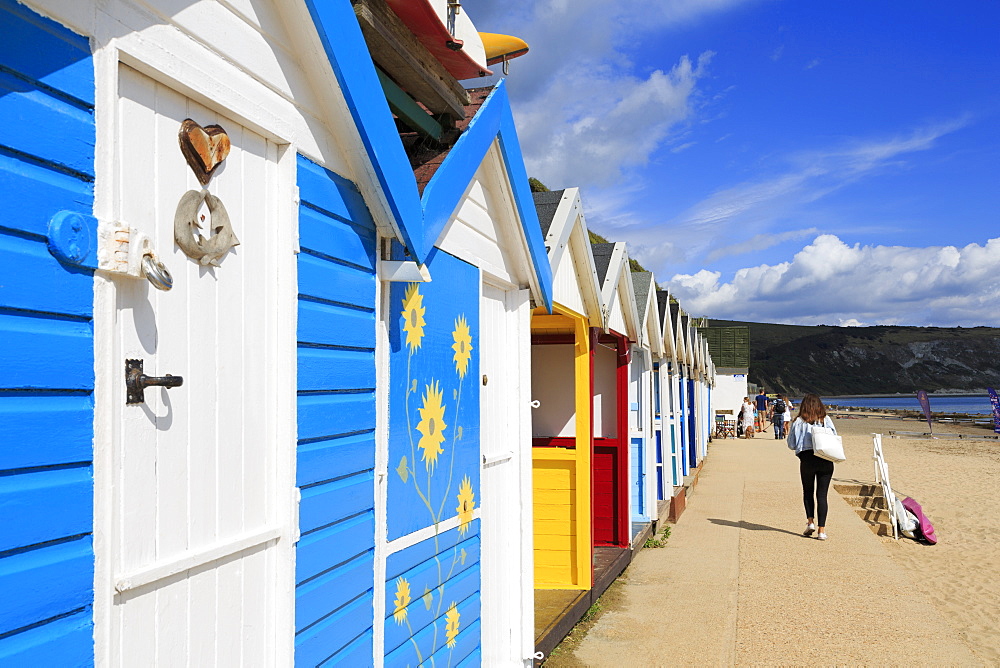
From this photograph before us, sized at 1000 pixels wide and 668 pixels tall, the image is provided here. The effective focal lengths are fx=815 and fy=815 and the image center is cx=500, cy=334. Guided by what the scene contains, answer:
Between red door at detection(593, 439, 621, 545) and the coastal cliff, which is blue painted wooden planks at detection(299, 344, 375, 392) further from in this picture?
the coastal cliff

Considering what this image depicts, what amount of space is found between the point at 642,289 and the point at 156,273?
32.1ft

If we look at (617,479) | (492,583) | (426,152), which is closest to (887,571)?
(617,479)

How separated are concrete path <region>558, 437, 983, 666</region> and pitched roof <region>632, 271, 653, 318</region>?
307 cm

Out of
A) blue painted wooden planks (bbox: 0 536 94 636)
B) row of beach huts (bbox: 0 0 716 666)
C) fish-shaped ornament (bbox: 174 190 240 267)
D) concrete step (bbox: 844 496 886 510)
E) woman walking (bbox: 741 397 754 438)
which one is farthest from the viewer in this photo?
woman walking (bbox: 741 397 754 438)

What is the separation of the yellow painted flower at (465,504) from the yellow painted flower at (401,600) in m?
0.70

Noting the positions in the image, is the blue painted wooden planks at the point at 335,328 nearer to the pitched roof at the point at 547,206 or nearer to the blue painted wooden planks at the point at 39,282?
the blue painted wooden planks at the point at 39,282

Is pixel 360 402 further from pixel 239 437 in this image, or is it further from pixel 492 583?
pixel 492 583

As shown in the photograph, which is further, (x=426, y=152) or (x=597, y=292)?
(x=597, y=292)

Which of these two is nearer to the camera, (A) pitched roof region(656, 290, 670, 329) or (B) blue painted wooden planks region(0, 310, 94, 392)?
(B) blue painted wooden planks region(0, 310, 94, 392)

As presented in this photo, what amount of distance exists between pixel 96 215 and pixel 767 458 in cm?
2315

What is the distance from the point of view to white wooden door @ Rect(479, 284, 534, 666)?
4.85m

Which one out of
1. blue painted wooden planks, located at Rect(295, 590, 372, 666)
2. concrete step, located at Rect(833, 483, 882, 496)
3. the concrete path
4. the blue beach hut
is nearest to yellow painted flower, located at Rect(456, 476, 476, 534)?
the blue beach hut

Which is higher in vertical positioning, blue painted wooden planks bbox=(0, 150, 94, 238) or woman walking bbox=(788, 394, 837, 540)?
blue painted wooden planks bbox=(0, 150, 94, 238)

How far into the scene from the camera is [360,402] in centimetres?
301
